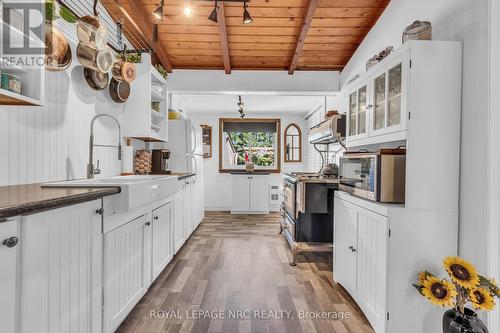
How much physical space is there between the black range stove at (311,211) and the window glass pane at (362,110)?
2.59 feet

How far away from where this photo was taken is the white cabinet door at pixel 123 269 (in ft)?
5.27

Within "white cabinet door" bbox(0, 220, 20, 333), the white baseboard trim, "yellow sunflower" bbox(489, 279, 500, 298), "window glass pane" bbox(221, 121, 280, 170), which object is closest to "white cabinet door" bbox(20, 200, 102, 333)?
"white cabinet door" bbox(0, 220, 20, 333)

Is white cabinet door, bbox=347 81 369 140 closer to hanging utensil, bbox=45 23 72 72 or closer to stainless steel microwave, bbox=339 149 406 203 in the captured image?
stainless steel microwave, bbox=339 149 406 203

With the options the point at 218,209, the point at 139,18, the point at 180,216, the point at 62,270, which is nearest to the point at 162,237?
the point at 180,216

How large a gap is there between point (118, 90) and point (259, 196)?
403cm

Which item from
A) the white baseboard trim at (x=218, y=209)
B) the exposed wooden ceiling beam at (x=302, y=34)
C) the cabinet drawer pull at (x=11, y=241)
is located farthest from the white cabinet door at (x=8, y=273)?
the white baseboard trim at (x=218, y=209)

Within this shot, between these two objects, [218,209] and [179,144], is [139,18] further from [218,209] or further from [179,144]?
[218,209]

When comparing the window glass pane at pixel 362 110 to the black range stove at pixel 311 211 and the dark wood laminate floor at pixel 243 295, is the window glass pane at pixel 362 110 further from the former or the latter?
the dark wood laminate floor at pixel 243 295

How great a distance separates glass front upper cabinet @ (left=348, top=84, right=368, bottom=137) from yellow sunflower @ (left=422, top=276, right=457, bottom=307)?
4.10 ft

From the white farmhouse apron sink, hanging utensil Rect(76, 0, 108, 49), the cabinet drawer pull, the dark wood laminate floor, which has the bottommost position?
the dark wood laminate floor

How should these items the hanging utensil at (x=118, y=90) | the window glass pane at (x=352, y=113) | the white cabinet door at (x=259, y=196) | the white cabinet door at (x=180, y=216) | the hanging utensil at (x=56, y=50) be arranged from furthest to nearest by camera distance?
the white cabinet door at (x=259, y=196)
the white cabinet door at (x=180, y=216)
the hanging utensil at (x=118, y=90)
the window glass pane at (x=352, y=113)
the hanging utensil at (x=56, y=50)

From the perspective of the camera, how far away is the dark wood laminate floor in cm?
194

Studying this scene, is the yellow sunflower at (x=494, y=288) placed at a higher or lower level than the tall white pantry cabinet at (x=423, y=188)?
lower

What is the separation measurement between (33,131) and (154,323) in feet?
5.09
